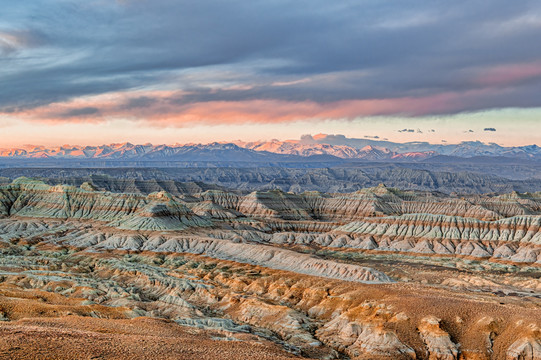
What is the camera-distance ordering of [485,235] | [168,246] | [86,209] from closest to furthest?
[168,246] → [485,235] → [86,209]

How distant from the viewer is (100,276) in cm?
10150

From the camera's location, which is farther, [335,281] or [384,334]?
[335,281]

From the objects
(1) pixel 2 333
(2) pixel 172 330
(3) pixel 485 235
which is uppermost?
(1) pixel 2 333

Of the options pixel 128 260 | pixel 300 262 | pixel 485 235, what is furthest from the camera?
pixel 485 235

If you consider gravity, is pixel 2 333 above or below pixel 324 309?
above

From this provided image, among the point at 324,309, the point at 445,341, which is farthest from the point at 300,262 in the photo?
the point at 445,341

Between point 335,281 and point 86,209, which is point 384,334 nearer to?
point 335,281

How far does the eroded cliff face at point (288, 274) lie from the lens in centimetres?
5881

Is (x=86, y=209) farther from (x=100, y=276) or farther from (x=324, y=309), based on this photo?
(x=324, y=309)

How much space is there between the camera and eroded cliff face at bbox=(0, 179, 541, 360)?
58812 mm

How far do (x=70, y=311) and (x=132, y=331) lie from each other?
13.0 m

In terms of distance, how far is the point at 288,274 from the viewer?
94.4 meters

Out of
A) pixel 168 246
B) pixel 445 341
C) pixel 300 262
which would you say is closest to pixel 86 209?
pixel 168 246

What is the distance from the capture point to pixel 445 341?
5647 cm
